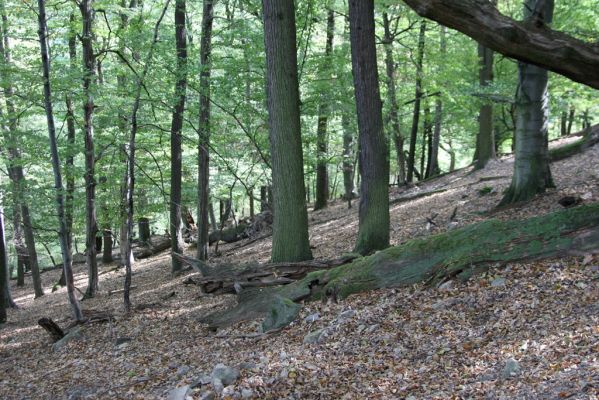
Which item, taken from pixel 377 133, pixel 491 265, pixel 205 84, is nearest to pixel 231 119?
pixel 205 84

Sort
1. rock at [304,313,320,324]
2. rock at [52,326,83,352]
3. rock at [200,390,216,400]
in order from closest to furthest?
rock at [200,390,216,400]
rock at [304,313,320,324]
rock at [52,326,83,352]

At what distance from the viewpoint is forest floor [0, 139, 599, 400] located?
4.27 meters

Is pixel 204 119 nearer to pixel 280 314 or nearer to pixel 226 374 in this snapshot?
pixel 280 314

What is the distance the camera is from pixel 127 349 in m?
8.01

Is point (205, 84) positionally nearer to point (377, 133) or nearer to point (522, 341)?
point (377, 133)

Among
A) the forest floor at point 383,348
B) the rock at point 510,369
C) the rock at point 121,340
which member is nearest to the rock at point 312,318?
the forest floor at point 383,348

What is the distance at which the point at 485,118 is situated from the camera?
54.4ft

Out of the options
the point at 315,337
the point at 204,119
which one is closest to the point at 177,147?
the point at 204,119

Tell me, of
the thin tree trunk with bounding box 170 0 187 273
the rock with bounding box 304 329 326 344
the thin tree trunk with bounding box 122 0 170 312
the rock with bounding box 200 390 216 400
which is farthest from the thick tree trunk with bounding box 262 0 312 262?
the thin tree trunk with bounding box 170 0 187 273

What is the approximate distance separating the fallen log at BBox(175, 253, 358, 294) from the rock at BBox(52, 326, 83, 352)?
2.70 metres

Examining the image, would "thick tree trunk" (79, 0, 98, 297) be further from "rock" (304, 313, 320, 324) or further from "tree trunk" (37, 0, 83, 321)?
"rock" (304, 313, 320, 324)

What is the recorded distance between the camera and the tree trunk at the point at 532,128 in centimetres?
891

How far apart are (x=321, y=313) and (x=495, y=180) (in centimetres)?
888

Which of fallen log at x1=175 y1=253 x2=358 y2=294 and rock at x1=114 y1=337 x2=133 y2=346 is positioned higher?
fallen log at x1=175 y1=253 x2=358 y2=294
